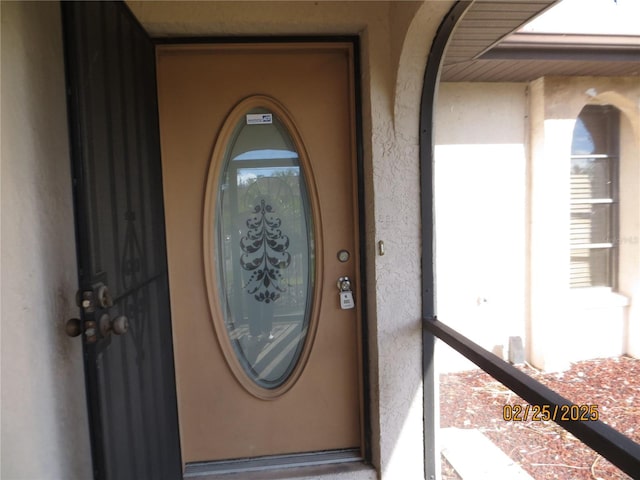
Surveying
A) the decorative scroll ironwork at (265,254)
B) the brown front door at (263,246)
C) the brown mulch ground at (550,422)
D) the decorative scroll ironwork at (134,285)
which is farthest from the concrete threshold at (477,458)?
the decorative scroll ironwork at (134,285)

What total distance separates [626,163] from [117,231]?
5.22 metres

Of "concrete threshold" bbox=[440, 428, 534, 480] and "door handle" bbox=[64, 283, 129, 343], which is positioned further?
"concrete threshold" bbox=[440, 428, 534, 480]

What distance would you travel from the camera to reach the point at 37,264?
3.41 feet

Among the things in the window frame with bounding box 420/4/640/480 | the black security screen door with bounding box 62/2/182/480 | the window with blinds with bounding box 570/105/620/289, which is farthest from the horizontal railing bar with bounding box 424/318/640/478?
the window with blinds with bounding box 570/105/620/289

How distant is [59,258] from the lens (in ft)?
3.69

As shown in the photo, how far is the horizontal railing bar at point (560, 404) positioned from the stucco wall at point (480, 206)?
87.4 inches

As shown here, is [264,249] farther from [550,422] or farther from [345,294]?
[550,422]

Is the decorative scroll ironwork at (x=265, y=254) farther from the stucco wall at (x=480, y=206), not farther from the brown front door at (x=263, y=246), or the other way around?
the stucco wall at (x=480, y=206)

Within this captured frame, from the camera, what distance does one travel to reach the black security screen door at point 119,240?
102cm

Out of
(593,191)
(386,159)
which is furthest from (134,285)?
(593,191)

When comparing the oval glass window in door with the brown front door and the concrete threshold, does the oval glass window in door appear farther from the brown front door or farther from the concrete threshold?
the concrete threshold

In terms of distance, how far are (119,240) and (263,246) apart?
81 cm

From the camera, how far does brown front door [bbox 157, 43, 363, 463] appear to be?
185cm

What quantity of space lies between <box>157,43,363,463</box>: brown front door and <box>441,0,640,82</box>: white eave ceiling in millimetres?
885
